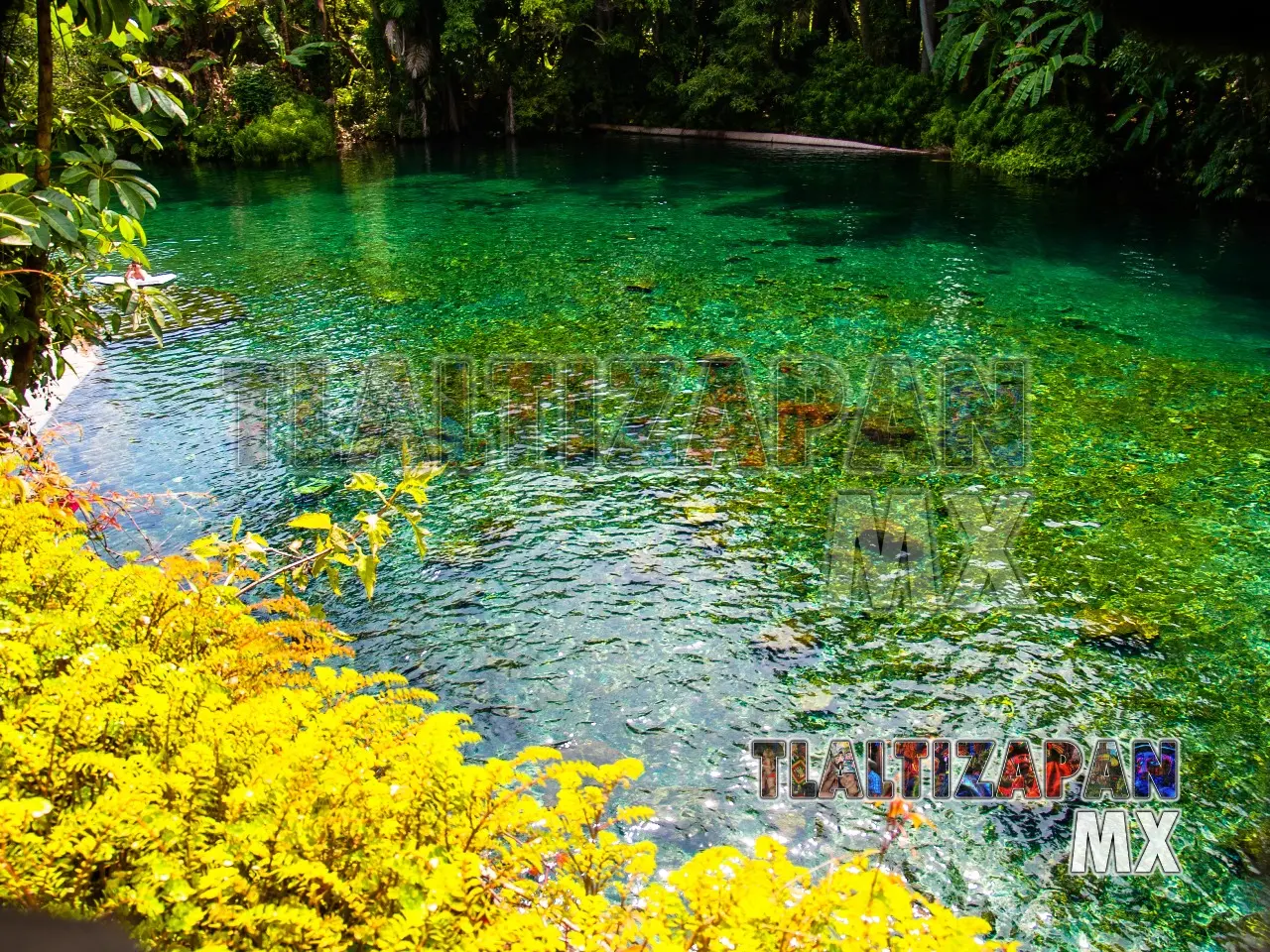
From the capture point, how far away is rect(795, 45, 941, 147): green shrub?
1016 inches

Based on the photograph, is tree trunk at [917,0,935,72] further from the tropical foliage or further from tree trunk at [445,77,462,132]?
the tropical foliage

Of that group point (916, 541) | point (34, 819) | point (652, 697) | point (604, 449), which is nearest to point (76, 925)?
point (34, 819)

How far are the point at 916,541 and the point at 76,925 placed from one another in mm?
7063

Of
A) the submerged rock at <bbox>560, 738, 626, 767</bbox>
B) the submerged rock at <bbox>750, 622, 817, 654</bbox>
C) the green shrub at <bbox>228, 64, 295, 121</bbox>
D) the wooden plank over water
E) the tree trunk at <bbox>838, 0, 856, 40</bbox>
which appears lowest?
the submerged rock at <bbox>560, 738, 626, 767</bbox>

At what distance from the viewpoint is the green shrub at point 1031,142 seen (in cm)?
2078

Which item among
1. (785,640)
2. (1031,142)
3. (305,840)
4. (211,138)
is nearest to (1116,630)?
(785,640)

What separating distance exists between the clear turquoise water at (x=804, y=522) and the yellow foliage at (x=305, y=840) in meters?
2.18

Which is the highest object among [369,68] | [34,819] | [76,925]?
[369,68]

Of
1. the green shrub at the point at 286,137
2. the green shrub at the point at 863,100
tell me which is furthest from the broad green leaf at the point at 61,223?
the green shrub at the point at 286,137

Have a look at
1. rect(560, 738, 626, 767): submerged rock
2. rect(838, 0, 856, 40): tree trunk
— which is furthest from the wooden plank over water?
rect(560, 738, 626, 767): submerged rock

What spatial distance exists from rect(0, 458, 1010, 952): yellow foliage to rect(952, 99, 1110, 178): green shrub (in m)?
22.2

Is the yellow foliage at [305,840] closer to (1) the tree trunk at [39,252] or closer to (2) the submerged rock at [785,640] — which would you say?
(1) the tree trunk at [39,252]

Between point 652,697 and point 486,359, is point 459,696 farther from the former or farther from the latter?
point 486,359

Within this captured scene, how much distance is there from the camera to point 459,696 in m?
5.57
